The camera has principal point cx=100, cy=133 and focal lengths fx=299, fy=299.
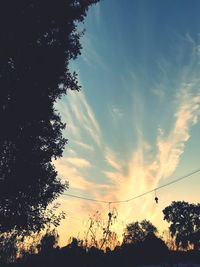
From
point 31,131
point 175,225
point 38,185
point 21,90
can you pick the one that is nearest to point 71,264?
point 38,185

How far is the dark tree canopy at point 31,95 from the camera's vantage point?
1246cm

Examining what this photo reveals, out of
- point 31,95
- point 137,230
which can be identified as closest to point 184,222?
point 137,230

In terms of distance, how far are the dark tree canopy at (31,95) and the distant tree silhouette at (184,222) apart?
7022 cm

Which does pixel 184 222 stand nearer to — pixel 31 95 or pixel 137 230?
pixel 137 230

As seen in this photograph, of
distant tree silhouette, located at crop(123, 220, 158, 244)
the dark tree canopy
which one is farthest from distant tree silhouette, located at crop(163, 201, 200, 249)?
the dark tree canopy

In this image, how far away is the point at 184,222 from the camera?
3142 inches

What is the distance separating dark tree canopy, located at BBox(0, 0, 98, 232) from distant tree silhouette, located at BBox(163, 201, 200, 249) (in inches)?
2765

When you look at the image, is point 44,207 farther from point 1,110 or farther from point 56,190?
point 1,110

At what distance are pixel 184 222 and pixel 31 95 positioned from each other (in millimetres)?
75883

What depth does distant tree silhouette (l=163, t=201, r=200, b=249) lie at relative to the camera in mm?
77062

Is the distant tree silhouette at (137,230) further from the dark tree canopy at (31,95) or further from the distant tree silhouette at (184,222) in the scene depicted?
the dark tree canopy at (31,95)

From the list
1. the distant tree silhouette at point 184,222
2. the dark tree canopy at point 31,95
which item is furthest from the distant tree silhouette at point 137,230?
the dark tree canopy at point 31,95

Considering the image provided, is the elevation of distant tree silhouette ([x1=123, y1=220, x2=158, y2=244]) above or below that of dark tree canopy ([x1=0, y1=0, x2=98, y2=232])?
above

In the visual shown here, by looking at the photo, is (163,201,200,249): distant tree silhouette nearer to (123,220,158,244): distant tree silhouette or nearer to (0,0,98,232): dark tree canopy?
(123,220,158,244): distant tree silhouette
